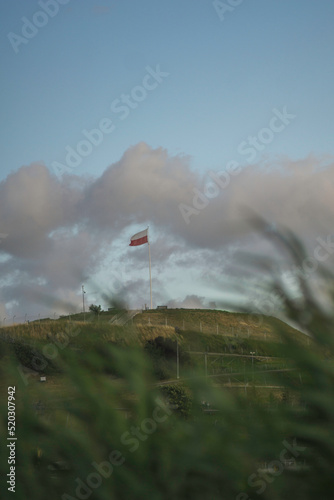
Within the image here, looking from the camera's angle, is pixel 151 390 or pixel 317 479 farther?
pixel 151 390

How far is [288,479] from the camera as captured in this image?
0.95 metres

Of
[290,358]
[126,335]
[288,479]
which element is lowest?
[288,479]

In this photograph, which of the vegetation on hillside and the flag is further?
the flag

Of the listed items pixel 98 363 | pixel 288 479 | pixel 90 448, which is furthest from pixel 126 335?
pixel 288 479

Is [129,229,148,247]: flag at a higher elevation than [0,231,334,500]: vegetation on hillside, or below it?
higher

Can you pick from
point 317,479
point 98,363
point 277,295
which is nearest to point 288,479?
point 317,479

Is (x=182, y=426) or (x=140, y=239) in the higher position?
(x=140, y=239)

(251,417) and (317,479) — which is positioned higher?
(251,417)

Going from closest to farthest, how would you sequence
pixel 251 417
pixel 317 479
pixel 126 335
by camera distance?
pixel 317 479
pixel 251 417
pixel 126 335

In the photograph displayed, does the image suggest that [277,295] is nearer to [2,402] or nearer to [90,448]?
[90,448]

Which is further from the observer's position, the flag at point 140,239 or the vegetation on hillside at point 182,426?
the flag at point 140,239

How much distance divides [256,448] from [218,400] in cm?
12

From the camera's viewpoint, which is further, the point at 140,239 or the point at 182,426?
the point at 140,239

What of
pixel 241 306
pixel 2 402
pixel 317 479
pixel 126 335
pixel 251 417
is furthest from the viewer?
pixel 2 402
